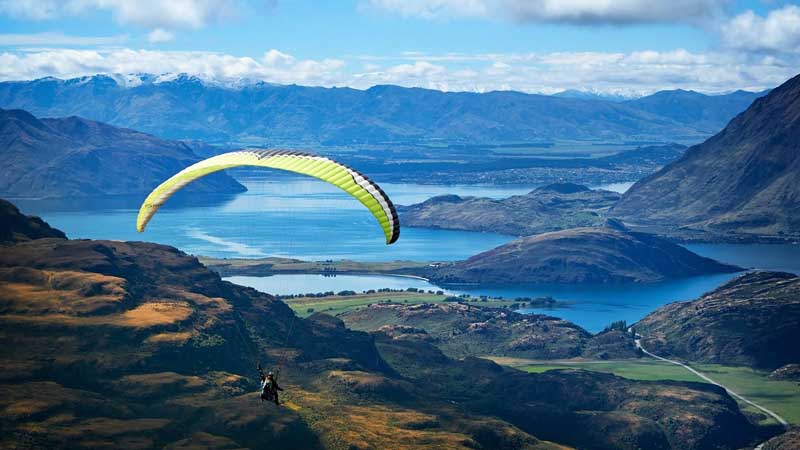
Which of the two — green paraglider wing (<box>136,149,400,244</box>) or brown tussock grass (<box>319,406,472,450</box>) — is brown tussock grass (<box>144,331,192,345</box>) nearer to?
brown tussock grass (<box>319,406,472,450</box>)

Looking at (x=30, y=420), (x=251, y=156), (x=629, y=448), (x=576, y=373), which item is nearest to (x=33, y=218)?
(x=30, y=420)

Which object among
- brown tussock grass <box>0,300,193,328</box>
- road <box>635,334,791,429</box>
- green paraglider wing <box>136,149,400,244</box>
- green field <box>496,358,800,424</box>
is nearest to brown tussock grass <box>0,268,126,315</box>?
brown tussock grass <box>0,300,193,328</box>

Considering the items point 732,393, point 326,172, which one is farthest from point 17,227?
point 326,172

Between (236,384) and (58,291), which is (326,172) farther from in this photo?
(58,291)

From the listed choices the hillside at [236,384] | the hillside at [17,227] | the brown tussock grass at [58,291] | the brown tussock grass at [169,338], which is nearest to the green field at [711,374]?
the hillside at [236,384]

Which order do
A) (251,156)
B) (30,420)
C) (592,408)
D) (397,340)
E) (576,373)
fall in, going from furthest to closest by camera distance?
1. (397,340)
2. (576,373)
3. (592,408)
4. (30,420)
5. (251,156)

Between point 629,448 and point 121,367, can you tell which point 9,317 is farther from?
point 629,448

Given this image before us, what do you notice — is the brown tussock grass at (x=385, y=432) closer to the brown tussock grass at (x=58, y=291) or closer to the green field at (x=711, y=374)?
the brown tussock grass at (x=58, y=291)
